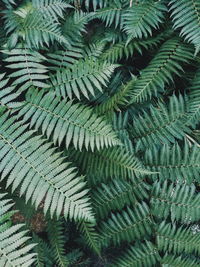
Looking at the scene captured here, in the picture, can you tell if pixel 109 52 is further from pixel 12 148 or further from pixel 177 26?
pixel 12 148

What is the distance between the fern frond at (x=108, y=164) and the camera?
348 centimetres

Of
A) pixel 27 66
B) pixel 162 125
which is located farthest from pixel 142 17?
pixel 27 66

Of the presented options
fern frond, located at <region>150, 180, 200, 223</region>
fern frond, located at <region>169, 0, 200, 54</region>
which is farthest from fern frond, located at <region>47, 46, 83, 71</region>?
fern frond, located at <region>150, 180, 200, 223</region>

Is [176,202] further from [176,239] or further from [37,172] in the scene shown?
[37,172]

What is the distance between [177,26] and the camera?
3.71 metres

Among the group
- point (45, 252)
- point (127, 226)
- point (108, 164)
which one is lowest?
point (127, 226)

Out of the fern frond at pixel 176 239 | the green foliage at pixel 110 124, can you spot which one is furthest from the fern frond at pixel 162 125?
the fern frond at pixel 176 239

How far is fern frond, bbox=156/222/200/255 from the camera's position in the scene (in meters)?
3.65

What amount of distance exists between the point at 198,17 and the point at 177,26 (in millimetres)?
250

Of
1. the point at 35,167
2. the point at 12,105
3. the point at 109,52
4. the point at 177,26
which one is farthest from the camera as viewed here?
the point at 109,52

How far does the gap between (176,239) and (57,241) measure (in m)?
1.25

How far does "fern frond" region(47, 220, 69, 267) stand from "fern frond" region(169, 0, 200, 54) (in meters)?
2.39

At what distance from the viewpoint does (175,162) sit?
377 cm

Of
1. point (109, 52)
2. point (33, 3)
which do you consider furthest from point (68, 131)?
point (33, 3)
